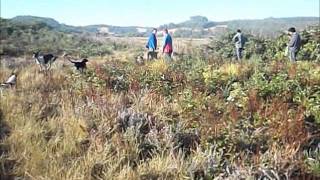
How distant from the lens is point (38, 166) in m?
5.59

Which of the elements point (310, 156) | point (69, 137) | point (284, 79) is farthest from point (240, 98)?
point (69, 137)

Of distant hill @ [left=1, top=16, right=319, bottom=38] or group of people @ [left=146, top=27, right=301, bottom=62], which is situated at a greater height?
group of people @ [left=146, top=27, right=301, bottom=62]

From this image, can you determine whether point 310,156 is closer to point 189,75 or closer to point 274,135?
point 274,135

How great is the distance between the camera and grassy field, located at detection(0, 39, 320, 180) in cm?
558

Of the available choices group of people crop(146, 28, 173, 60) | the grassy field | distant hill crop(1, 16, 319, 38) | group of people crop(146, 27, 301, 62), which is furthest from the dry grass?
distant hill crop(1, 16, 319, 38)

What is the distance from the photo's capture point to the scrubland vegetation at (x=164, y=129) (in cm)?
558

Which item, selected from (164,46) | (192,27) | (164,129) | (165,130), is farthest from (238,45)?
(192,27)

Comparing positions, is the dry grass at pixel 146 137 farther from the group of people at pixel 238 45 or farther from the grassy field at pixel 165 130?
the group of people at pixel 238 45

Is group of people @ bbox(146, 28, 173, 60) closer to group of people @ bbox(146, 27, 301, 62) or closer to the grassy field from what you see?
group of people @ bbox(146, 27, 301, 62)

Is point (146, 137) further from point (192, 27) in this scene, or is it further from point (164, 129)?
point (192, 27)

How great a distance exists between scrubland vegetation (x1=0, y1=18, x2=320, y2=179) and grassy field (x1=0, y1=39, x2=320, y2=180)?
1cm

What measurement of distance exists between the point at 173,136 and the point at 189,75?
3966 millimetres

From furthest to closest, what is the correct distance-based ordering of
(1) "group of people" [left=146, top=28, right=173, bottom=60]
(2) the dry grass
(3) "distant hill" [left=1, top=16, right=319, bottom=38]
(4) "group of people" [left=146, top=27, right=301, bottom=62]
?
1. (3) "distant hill" [left=1, top=16, right=319, bottom=38]
2. (1) "group of people" [left=146, top=28, right=173, bottom=60]
3. (4) "group of people" [left=146, top=27, right=301, bottom=62]
4. (2) the dry grass

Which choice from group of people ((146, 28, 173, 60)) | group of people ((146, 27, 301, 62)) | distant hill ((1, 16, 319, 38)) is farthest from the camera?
distant hill ((1, 16, 319, 38))
